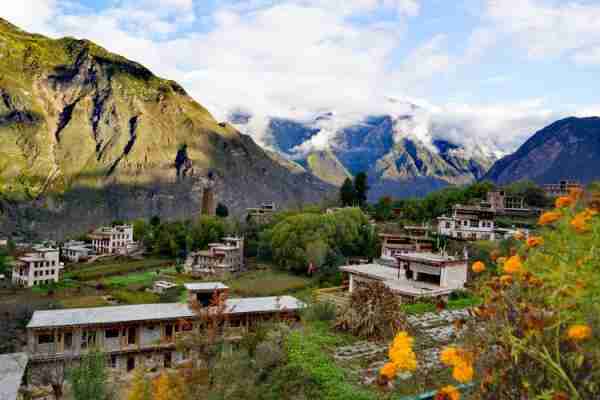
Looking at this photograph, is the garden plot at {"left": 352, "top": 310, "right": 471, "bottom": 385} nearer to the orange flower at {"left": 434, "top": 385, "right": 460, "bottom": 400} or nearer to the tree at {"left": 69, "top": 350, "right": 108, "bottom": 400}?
the orange flower at {"left": 434, "top": 385, "right": 460, "bottom": 400}

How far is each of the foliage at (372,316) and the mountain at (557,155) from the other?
97298 mm

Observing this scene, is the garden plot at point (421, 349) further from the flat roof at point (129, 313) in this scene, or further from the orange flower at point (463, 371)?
the flat roof at point (129, 313)

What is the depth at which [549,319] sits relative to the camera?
2900mm

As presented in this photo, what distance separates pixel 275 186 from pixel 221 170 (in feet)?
66.7

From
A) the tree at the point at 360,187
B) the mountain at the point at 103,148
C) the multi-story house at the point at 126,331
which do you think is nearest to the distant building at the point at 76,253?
the tree at the point at 360,187

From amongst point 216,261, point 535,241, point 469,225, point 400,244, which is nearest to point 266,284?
point 400,244

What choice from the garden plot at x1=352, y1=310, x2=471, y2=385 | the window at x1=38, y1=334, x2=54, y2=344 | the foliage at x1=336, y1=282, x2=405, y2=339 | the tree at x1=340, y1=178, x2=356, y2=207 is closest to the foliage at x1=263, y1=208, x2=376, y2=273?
the tree at x1=340, y1=178, x2=356, y2=207

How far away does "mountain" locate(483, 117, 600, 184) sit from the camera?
99500mm

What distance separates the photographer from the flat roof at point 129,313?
18547 millimetres

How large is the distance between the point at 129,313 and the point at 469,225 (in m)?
30.4

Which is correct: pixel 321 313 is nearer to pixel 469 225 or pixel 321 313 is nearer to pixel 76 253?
pixel 469 225

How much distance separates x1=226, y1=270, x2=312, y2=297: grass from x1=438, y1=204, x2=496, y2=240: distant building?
44.1 feet

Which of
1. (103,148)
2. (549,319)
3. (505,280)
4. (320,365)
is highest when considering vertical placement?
(103,148)

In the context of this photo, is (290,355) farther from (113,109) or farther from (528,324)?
(113,109)
